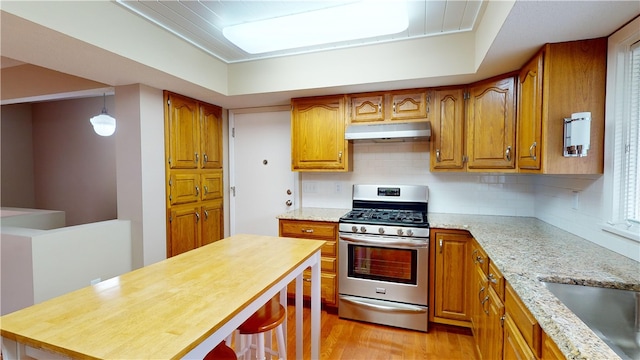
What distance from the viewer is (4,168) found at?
15.3 ft

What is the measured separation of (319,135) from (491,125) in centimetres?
152

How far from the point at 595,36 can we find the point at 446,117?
43.7 inches

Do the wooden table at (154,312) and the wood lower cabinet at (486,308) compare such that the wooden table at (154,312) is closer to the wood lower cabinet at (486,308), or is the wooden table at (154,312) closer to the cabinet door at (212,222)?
the wood lower cabinet at (486,308)

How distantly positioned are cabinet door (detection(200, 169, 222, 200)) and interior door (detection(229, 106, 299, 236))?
195mm

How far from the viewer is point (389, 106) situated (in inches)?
108

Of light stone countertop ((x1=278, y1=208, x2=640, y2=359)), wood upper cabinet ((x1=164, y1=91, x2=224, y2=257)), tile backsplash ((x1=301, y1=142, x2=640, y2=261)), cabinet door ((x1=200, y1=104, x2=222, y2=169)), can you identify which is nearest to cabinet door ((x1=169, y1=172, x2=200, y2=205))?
wood upper cabinet ((x1=164, y1=91, x2=224, y2=257))

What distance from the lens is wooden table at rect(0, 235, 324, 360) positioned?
0.81 meters

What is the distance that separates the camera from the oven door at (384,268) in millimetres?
2418

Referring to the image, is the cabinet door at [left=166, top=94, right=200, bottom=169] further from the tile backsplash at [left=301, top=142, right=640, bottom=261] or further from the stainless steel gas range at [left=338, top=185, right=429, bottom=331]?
the stainless steel gas range at [left=338, top=185, right=429, bottom=331]

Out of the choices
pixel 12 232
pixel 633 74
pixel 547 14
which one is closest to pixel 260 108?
pixel 12 232

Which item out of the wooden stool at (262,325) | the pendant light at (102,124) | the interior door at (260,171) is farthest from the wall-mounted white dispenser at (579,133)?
the pendant light at (102,124)

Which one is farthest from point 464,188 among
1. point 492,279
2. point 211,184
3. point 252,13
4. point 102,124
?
point 102,124

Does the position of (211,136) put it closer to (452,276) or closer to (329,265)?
(329,265)

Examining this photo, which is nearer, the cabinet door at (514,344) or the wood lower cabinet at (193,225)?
the cabinet door at (514,344)
